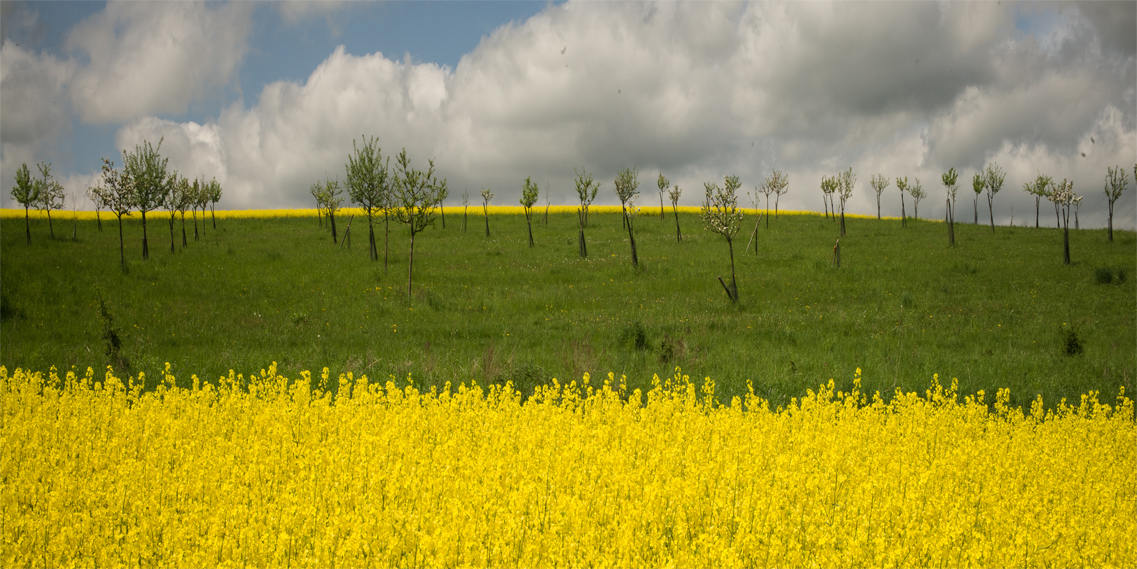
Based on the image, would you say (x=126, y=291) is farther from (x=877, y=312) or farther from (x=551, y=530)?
(x=877, y=312)

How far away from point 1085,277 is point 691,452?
24185 millimetres

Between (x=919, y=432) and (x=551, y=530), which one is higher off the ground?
(x=551, y=530)

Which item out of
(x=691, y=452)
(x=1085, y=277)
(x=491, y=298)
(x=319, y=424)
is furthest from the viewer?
(x=1085, y=277)

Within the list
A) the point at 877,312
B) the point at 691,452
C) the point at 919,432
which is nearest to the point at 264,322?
the point at 691,452

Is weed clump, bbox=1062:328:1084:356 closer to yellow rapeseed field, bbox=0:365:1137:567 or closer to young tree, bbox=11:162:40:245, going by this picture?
yellow rapeseed field, bbox=0:365:1137:567

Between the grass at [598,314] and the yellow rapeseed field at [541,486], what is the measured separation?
3.03 m

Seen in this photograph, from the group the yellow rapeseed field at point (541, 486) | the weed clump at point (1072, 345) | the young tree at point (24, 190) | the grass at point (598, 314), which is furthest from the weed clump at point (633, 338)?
the young tree at point (24, 190)

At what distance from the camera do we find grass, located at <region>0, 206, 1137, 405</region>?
33.0ft

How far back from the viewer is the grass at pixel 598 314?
1005 centimetres

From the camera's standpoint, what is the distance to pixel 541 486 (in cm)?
394

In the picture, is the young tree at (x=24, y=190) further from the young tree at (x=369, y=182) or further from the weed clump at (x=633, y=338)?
the weed clump at (x=633, y=338)

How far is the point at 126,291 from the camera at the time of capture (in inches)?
643

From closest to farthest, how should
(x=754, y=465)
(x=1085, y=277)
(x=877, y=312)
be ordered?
(x=754, y=465), (x=877, y=312), (x=1085, y=277)

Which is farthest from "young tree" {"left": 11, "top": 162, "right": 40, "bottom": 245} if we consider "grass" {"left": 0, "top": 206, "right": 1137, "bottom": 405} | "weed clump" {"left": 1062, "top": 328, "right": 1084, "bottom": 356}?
"weed clump" {"left": 1062, "top": 328, "right": 1084, "bottom": 356}
